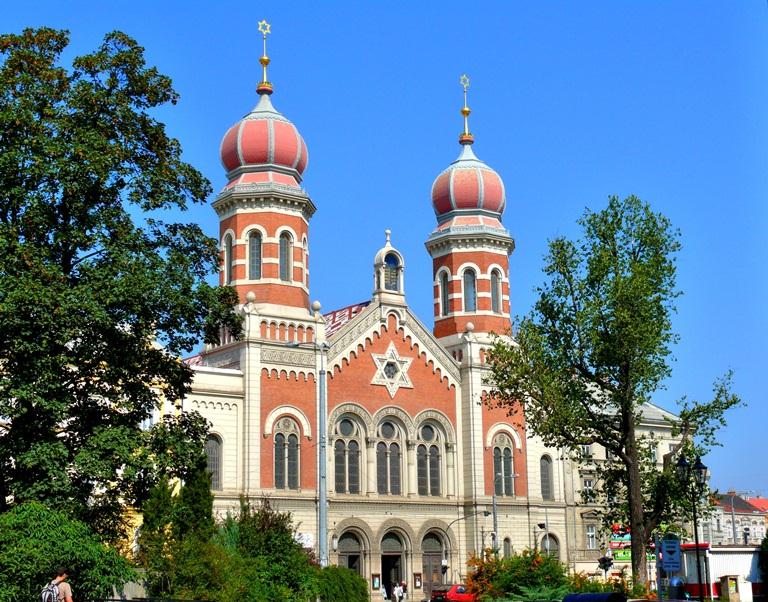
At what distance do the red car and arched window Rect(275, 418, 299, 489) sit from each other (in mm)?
8135

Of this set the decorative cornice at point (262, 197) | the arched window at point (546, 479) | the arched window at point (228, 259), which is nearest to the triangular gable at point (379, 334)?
the arched window at point (228, 259)

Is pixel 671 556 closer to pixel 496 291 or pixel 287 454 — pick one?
pixel 287 454

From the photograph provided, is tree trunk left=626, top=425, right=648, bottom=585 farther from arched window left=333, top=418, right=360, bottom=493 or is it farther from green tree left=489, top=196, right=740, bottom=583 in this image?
arched window left=333, top=418, right=360, bottom=493

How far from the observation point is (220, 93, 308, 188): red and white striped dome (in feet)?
189

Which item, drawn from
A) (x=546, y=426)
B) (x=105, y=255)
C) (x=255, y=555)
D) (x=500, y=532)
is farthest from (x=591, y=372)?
(x=500, y=532)

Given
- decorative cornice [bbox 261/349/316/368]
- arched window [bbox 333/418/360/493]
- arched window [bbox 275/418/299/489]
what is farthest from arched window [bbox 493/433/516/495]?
arched window [bbox 275/418/299/489]

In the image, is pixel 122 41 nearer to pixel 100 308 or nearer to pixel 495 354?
pixel 100 308

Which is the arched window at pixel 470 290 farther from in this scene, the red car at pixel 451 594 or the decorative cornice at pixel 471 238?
the red car at pixel 451 594

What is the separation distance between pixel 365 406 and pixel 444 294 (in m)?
10.9

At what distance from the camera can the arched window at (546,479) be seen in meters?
63.4

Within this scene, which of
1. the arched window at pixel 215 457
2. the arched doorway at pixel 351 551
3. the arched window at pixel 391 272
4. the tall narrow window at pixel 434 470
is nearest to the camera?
the arched window at pixel 215 457

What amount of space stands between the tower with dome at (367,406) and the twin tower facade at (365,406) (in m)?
0.07

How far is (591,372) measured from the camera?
3622 centimetres

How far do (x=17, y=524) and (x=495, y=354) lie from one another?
737 inches
